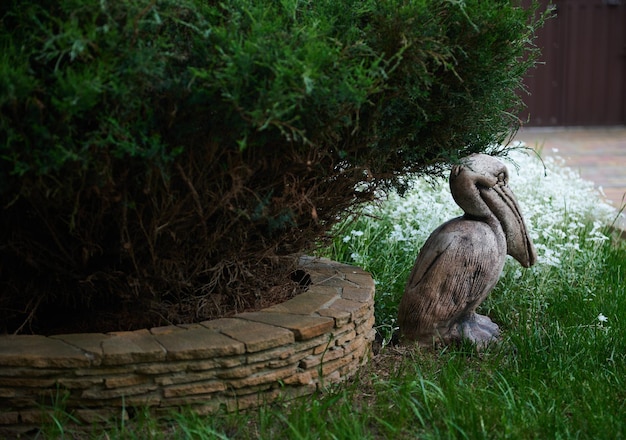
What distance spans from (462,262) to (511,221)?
410 mm

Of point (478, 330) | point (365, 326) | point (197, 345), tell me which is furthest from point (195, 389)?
point (478, 330)

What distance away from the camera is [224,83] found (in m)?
2.80

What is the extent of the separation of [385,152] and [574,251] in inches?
91.0

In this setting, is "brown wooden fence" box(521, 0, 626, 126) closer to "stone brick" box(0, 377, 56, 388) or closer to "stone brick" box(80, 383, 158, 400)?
"stone brick" box(80, 383, 158, 400)

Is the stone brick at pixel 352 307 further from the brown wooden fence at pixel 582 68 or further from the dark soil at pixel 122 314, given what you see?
the brown wooden fence at pixel 582 68

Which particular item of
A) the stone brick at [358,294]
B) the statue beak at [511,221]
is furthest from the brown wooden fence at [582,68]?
the stone brick at [358,294]

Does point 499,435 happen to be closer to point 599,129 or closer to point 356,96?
point 356,96

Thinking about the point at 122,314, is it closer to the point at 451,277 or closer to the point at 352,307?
the point at 352,307

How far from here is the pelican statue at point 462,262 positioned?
4.09 meters

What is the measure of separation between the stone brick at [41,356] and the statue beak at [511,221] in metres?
2.13

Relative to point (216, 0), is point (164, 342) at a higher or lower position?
lower

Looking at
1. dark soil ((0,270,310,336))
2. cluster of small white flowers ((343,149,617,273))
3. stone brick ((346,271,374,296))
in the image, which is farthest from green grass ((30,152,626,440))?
dark soil ((0,270,310,336))

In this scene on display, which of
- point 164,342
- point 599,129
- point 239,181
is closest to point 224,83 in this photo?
point 239,181

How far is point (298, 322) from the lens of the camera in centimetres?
343
